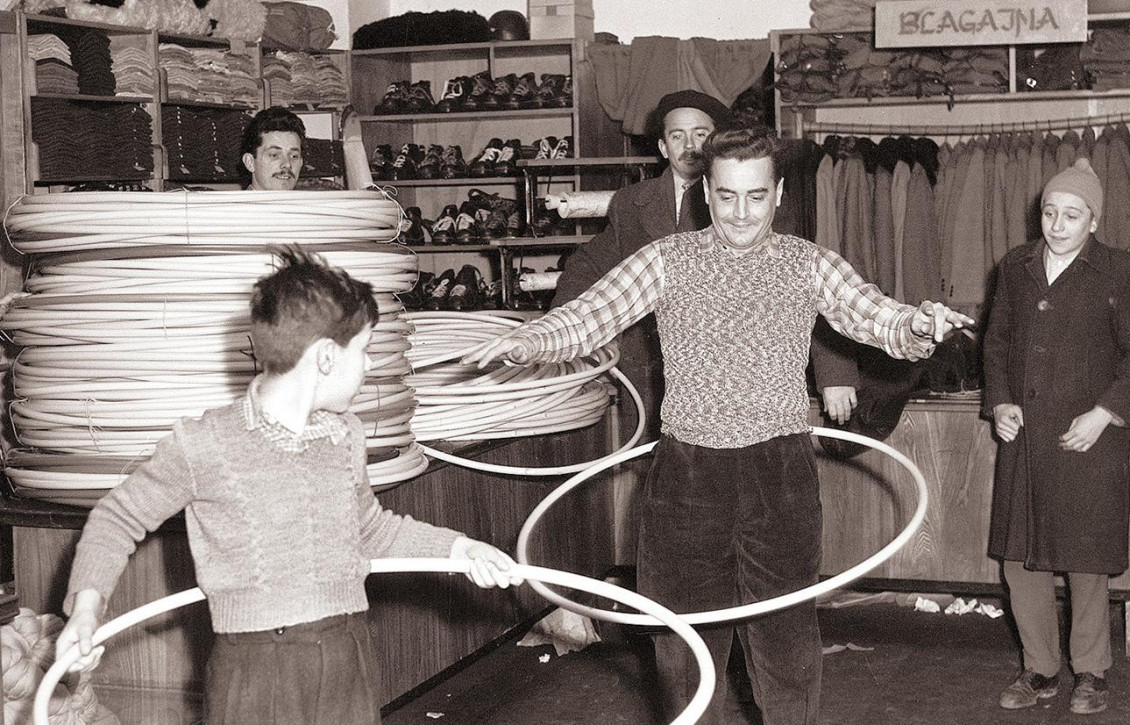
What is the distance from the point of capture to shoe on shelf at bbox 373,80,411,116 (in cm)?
770

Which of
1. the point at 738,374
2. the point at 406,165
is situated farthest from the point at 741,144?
the point at 406,165

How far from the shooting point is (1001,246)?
20.4ft

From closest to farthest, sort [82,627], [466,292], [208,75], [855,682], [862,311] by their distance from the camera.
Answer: [82,627] < [862,311] < [855,682] < [208,75] < [466,292]

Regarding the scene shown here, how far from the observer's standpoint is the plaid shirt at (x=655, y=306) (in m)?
2.96

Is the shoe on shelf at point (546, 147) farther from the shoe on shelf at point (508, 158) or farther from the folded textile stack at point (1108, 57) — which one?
the folded textile stack at point (1108, 57)

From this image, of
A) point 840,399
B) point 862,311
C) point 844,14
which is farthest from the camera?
point 844,14

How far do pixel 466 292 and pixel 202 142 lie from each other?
5.04 ft

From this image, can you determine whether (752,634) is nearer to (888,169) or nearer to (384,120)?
(888,169)

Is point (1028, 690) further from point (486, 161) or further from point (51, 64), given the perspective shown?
point (51, 64)

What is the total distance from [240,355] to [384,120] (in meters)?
4.65

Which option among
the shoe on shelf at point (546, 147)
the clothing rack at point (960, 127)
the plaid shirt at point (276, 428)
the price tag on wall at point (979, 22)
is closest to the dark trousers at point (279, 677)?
the plaid shirt at point (276, 428)

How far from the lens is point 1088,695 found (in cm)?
406

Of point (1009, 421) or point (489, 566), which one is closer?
point (489, 566)

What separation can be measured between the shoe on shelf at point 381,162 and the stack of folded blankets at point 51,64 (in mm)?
1983
